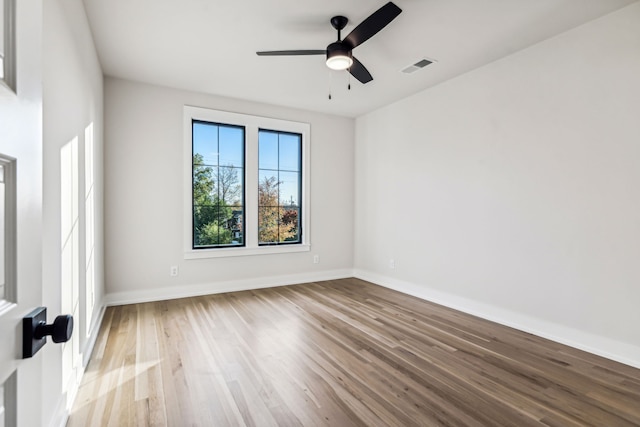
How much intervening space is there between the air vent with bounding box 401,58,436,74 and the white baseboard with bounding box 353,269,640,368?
2.64 meters

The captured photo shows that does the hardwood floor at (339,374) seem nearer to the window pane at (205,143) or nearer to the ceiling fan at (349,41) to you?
the window pane at (205,143)

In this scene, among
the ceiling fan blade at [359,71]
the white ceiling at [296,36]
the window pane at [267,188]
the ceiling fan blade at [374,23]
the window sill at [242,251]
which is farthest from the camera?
the window pane at [267,188]

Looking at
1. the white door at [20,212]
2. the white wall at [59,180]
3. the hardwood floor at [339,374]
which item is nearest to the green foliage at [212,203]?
the hardwood floor at [339,374]

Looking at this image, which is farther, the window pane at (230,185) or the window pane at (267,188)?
the window pane at (267,188)

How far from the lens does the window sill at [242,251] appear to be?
432 centimetres

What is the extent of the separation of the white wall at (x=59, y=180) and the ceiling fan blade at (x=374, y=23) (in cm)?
184

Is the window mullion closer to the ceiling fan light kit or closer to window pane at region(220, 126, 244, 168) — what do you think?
window pane at region(220, 126, 244, 168)

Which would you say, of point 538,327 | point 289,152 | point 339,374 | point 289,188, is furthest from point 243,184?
point 538,327

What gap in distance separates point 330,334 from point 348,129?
3.62 m

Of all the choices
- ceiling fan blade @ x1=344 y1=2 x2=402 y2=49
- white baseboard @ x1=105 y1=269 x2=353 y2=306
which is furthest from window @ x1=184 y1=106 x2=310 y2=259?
ceiling fan blade @ x1=344 y1=2 x2=402 y2=49

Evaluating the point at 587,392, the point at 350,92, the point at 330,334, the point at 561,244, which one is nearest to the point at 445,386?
the point at 587,392

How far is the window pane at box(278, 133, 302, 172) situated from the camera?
5062 millimetres

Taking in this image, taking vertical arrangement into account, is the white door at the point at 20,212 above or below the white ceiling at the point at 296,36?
below

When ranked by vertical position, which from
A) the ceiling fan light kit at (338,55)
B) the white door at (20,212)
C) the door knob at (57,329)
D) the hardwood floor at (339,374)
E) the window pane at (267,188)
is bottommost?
the hardwood floor at (339,374)
